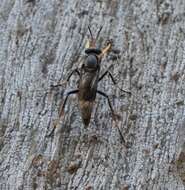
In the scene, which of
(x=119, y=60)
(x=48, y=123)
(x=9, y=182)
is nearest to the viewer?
(x=9, y=182)

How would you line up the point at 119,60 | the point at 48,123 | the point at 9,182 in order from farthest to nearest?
1. the point at 119,60
2. the point at 48,123
3. the point at 9,182

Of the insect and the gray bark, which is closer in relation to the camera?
the gray bark

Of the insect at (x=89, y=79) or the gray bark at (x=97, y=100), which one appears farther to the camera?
the insect at (x=89, y=79)

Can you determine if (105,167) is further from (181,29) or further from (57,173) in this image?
(181,29)

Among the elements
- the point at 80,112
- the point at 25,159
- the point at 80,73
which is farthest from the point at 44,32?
the point at 25,159

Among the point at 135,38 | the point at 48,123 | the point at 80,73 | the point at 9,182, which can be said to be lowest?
the point at 9,182
